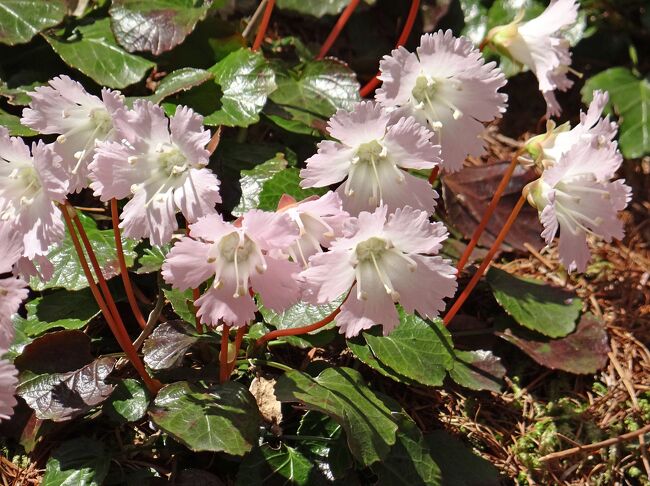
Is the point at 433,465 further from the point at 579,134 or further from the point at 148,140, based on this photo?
the point at 148,140

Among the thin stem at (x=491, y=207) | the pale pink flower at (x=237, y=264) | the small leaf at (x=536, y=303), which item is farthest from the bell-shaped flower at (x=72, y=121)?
the small leaf at (x=536, y=303)

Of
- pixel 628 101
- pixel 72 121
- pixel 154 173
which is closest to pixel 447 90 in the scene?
pixel 154 173

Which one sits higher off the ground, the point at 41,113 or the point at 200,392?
the point at 41,113

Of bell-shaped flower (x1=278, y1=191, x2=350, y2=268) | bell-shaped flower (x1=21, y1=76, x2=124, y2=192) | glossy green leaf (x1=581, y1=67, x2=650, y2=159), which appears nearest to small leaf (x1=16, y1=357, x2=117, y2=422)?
bell-shaped flower (x1=21, y1=76, x2=124, y2=192)

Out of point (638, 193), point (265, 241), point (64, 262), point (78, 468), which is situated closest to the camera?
point (265, 241)

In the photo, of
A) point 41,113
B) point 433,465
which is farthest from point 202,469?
point 41,113

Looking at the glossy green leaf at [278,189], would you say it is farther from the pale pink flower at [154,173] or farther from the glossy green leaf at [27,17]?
the glossy green leaf at [27,17]
